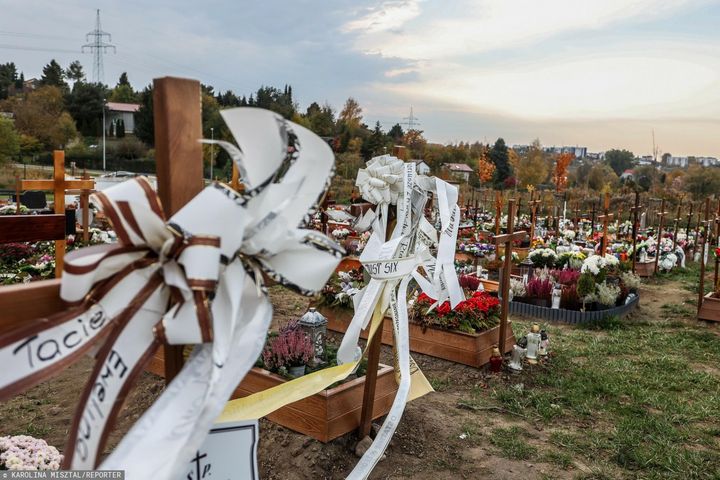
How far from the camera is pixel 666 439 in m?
4.54

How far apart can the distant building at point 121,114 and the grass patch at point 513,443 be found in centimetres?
6123

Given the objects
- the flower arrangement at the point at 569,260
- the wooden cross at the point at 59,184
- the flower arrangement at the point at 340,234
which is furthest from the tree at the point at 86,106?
the flower arrangement at the point at 569,260

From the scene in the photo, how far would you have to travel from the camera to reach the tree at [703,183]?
3747cm

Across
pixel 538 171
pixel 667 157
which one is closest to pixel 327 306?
pixel 538 171

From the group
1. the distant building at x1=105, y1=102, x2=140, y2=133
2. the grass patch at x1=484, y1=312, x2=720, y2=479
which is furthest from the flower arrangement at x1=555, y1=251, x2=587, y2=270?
the distant building at x1=105, y1=102, x2=140, y2=133

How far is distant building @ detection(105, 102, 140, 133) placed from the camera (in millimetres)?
60125

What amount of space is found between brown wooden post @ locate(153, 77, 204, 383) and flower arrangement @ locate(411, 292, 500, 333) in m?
5.02

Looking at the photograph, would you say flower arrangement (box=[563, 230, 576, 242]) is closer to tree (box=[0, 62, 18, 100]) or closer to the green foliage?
the green foliage

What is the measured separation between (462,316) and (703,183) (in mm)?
38459

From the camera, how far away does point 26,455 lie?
2.56 metres

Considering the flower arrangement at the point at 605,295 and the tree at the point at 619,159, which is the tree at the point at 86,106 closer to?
the flower arrangement at the point at 605,295

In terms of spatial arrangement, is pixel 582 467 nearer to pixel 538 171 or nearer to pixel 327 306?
pixel 327 306

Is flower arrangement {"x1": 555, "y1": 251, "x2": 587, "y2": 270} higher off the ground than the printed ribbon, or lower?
lower

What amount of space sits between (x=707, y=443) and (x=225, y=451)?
4.37m
